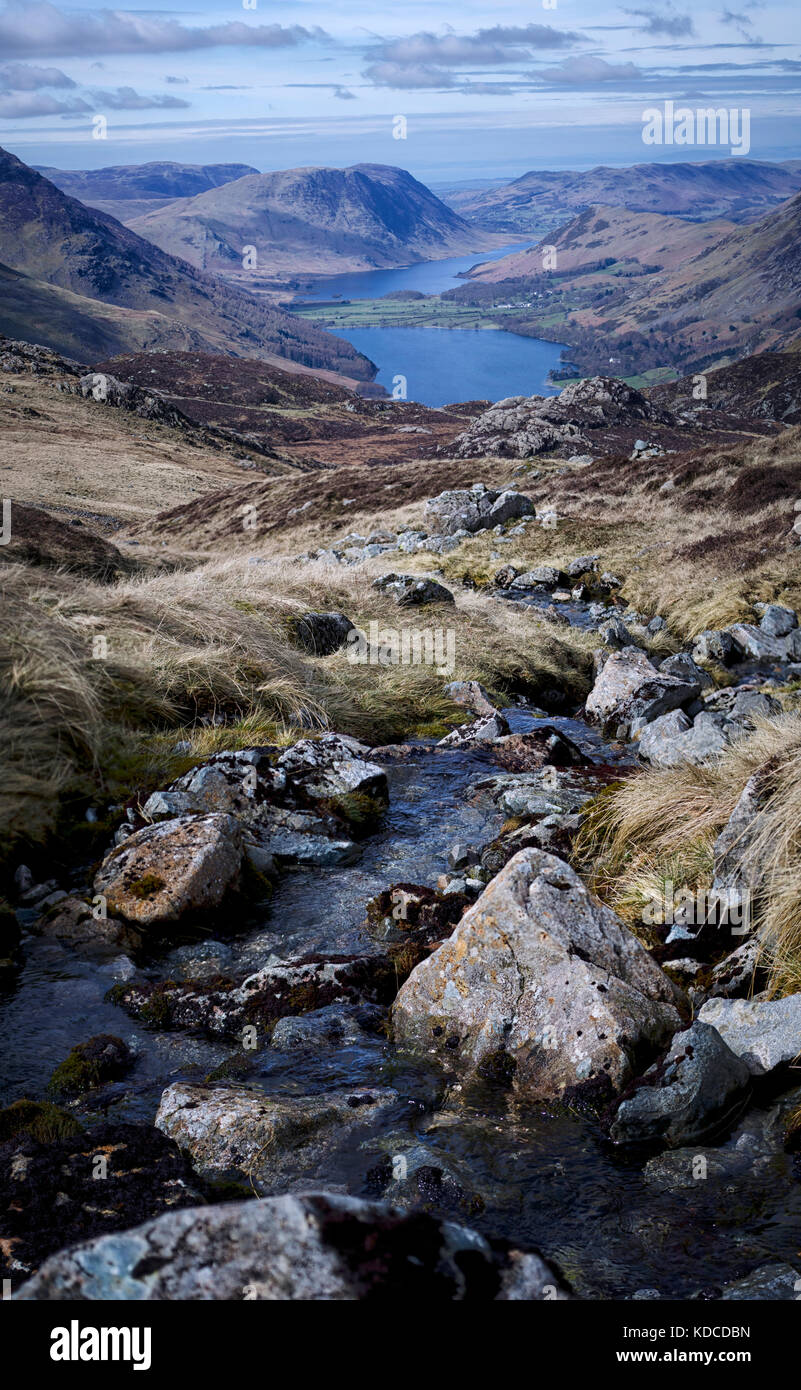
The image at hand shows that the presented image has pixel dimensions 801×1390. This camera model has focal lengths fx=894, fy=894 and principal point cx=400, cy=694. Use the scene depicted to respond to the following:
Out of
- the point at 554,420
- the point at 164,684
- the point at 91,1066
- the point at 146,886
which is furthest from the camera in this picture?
the point at 554,420

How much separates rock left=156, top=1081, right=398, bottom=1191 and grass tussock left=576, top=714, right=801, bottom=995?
97.6 inches

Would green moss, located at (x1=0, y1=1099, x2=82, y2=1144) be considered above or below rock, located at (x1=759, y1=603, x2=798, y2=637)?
above

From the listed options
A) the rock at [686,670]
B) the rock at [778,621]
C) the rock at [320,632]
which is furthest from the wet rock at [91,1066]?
the rock at [778,621]

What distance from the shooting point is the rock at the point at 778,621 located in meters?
18.1

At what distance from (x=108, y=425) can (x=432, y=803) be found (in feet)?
323

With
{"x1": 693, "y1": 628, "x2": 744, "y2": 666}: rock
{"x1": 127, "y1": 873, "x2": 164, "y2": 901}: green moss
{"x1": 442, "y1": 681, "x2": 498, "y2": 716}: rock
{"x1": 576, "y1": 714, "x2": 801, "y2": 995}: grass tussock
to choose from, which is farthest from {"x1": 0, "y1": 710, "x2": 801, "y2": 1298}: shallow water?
{"x1": 693, "y1": 628, "x2": 744, "y2": 666}: rock

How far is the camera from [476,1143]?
14.1 ft

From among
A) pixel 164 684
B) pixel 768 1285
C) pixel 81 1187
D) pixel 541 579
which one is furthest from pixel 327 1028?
pixel 541 579

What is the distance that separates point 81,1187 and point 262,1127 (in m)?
0.89

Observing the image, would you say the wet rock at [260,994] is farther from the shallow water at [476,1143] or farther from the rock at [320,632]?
the rock at [320,632]

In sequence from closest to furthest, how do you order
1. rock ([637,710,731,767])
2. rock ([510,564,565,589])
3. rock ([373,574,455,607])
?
1. rock ([637,710,731,767])
2. rock ([373,574,455,607])
3. rock ([510,564,565,589])

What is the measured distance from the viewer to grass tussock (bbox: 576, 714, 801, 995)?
5.26 metres

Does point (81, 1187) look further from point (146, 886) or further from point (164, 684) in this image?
point (164, 684)

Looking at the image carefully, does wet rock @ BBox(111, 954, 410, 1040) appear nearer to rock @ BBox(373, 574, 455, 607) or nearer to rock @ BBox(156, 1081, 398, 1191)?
rock @ BBox(156, 1081, 398, 1191)
